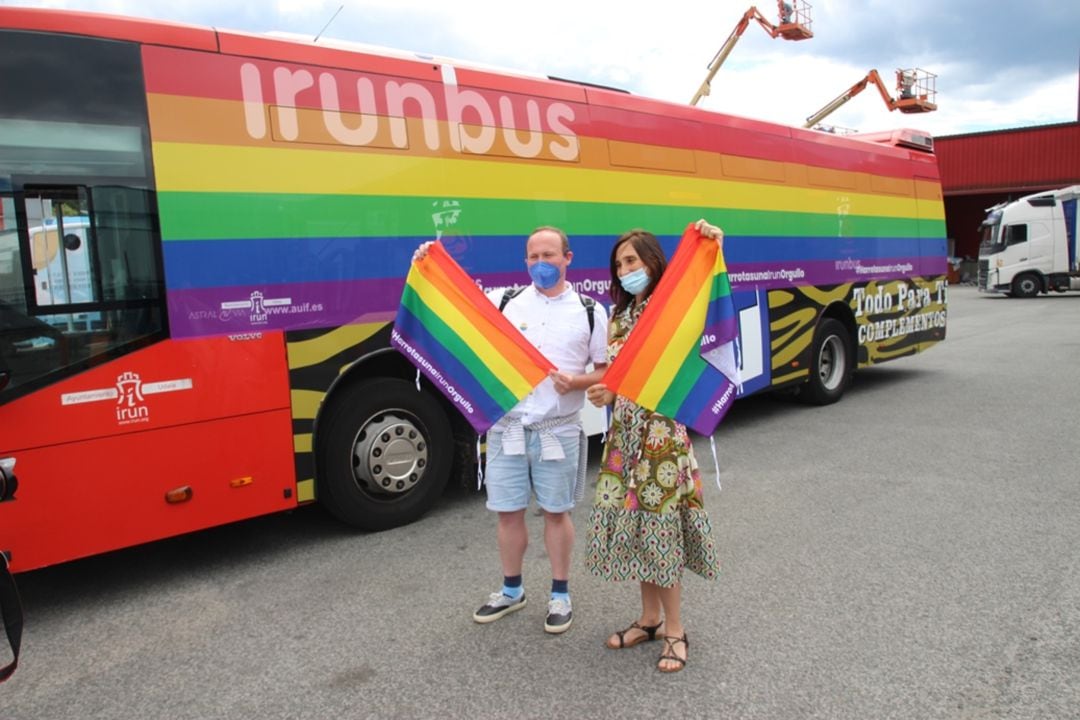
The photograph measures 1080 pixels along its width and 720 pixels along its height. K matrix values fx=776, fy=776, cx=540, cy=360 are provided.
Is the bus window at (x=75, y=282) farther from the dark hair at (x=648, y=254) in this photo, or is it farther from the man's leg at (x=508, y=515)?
the dark hair at (x=648, y=254)

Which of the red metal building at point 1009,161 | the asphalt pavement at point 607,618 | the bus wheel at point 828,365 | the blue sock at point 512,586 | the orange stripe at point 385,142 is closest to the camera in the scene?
the asphalt pavement at point 607,618

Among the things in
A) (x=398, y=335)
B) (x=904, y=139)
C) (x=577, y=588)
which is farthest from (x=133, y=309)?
(x=904, y=139)

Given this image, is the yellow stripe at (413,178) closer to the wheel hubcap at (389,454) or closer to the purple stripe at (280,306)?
the purple stripe at (280,306)

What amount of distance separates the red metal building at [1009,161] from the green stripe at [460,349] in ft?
122

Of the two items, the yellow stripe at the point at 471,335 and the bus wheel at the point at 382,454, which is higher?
the yellow stripe at the point at 471,335

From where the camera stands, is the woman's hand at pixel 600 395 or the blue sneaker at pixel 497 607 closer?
the woman's hand at pixel 600 395

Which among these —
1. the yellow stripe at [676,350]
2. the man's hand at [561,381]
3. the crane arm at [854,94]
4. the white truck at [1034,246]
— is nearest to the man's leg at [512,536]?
the man's hand at [561,381]

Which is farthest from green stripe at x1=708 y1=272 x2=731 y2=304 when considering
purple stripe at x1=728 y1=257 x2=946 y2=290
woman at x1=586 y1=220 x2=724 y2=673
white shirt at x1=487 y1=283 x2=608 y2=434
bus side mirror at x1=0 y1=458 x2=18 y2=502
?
purple stripe at x1=728 y1=257 x2=946 y2=290

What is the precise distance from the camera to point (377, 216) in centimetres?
488

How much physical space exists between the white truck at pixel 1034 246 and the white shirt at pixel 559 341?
28.8 meters

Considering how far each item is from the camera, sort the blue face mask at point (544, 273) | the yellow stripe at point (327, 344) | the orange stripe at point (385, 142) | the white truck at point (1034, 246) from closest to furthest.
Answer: the blue face mask at point (544, 273), the orange stripe at point (385, 142), the yellow stripe at point (327, 344), the white truck at point (1034, 246)

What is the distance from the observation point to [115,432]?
3.94 m

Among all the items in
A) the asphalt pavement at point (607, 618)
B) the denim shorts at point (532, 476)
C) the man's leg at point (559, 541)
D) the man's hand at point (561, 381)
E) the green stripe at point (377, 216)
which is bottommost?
the asphalt pavement at point (607, 618)

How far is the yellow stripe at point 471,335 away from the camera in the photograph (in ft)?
11.5
